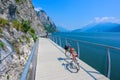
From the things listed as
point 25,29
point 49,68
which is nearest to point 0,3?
point 25,29

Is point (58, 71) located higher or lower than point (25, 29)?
lower

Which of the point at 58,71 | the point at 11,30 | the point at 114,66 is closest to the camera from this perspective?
the point at 58,71

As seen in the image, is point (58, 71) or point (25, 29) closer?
point (58, 71)

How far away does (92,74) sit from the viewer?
5.39 m

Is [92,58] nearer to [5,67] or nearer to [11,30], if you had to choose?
[11,30]

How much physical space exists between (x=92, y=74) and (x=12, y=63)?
3.87m

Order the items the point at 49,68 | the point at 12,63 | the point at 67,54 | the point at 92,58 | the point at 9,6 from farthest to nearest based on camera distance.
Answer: the point at 9,6
the point at 92,58
the point at 67,54
the point at 12,63
the point at 49,68

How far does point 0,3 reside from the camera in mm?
20094

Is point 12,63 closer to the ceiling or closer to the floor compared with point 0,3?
closer to the floor

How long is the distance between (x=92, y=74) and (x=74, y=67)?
919mm

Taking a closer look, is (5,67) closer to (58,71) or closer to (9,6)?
(58,71)

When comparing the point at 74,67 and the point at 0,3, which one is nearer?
the point at 74,67

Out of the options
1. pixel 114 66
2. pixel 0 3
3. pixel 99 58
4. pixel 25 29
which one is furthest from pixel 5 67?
pixel 0 3

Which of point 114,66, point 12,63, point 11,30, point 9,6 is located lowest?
point 114,66
